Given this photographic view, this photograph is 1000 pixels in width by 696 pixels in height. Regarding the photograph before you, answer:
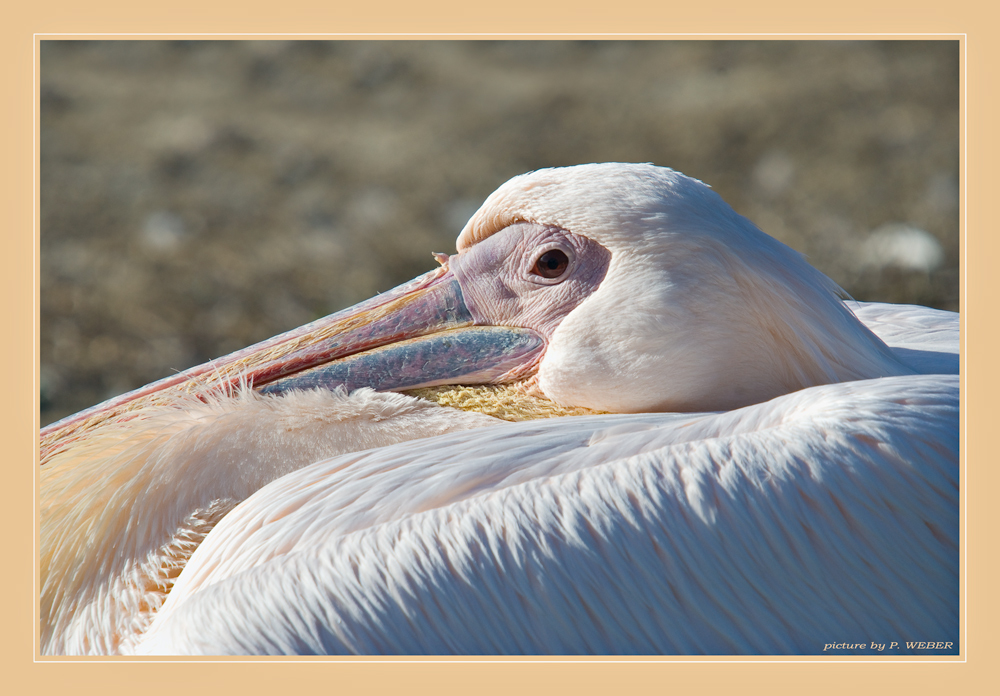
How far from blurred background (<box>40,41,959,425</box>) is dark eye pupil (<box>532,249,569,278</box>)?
153cm

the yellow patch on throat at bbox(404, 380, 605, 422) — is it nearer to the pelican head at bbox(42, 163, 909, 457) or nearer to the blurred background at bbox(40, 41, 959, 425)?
the pelican head at bbox(42, 163, 909, 457)

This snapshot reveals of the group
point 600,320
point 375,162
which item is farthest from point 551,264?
point 375,162

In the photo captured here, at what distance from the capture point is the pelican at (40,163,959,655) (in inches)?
45.3

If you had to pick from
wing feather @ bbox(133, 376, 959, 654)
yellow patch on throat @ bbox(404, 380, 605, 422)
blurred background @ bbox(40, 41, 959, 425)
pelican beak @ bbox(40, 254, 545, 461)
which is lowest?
wing feather @ bbox(133, 376, 959, 654)

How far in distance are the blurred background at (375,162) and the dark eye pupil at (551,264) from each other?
1528 millimetres

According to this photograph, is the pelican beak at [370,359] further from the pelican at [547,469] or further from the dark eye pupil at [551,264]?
the dark eye pupil at [551,264]

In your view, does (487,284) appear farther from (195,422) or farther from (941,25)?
(941,25)

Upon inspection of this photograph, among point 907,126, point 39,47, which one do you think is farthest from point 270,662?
point 907,126

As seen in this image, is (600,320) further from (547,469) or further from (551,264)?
(547,469)

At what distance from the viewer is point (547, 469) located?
122cm

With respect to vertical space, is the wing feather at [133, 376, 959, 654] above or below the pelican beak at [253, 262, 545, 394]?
below

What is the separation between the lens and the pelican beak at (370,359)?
1623 mm

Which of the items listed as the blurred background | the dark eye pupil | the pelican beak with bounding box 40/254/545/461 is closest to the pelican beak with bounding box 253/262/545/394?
the pelican beak with bounding box 40/254/545/461

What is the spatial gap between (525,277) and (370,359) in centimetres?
33
